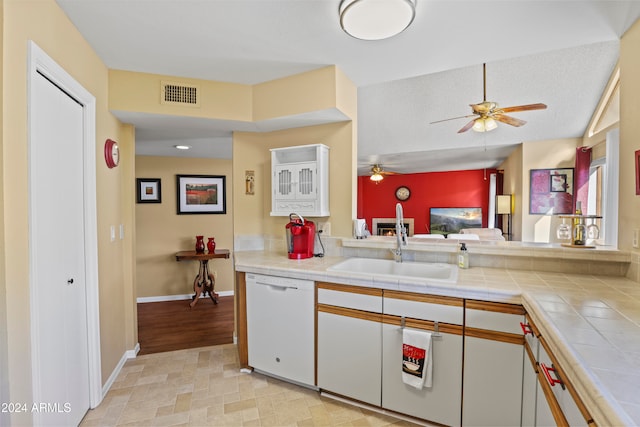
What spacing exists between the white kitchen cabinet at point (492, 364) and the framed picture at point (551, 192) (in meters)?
4.12

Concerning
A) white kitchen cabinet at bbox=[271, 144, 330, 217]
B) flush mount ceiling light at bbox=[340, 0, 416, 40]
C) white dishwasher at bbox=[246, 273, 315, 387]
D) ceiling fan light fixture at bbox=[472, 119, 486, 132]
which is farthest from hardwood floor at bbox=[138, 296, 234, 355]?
ceiling fan light fixture at bbox=[472, 119, 486, 132]

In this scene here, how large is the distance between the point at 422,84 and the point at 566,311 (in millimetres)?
3552

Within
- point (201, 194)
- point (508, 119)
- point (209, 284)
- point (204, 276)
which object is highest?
point (508, 119)

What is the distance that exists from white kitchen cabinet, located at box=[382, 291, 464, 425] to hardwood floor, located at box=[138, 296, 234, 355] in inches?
71.1

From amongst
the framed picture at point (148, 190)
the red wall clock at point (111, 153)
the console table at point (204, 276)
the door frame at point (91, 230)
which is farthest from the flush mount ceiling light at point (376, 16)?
the framed picture at point (148, 190)

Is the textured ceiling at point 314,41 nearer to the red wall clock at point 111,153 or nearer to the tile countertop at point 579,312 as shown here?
the red wall clock at point 111,153

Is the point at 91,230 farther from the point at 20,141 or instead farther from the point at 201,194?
the point at 201,194

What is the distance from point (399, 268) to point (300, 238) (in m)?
0.80

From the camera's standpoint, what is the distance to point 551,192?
455cm

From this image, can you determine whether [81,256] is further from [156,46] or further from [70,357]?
[156,46]

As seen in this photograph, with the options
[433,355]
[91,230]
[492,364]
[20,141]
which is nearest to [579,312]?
[492,364]

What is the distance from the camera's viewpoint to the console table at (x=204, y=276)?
3914 mm

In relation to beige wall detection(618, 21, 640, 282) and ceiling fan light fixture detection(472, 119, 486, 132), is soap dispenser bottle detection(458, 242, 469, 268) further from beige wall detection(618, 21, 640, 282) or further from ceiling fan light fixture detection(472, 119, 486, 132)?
ceiling fan light fixture detection(472, 119, 486, 132)

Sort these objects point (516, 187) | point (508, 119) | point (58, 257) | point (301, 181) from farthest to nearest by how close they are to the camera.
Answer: point (516, 187)
point (508, 119)
point (301, 181)
point (58, 257)
